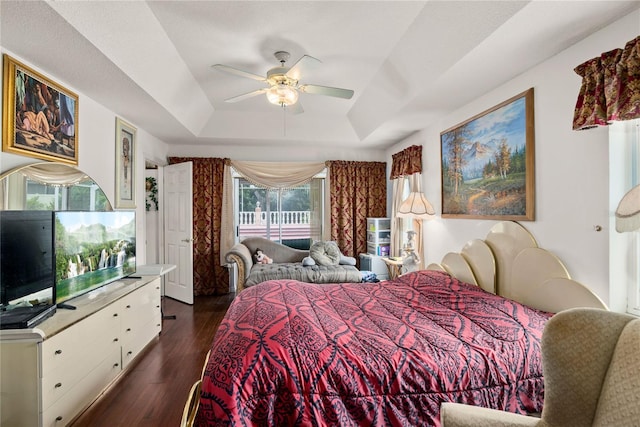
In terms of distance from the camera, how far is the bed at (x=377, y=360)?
1.36 metres

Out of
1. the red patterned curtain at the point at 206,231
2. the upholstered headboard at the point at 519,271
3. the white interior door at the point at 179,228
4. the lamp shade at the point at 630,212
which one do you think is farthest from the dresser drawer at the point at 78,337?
the upholstered headboard at the point at 519,271

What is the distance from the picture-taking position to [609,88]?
159 centimetres

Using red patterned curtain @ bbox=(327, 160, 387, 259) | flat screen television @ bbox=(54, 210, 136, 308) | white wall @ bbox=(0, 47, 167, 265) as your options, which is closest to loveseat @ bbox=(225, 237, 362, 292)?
red patterned curtain @ bbox=(327, 160, 387, 259)

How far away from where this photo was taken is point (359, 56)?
2873 mm

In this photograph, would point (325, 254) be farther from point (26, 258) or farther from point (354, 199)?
point (26, 258)

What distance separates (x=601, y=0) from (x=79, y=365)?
11.9 ft

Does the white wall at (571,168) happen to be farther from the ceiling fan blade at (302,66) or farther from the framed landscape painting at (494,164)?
the ceiling fan blade at (302,66)

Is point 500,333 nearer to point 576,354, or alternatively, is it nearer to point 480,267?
point 576,354

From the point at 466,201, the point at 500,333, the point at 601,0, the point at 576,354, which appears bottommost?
the point at 500,333

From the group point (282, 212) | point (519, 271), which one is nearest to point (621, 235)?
point (519, 271)

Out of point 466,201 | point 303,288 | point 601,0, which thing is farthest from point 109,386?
point 601,0

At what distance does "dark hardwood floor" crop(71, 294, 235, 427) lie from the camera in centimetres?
197

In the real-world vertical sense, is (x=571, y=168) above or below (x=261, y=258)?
above

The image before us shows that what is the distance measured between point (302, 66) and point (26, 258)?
7.55ft
